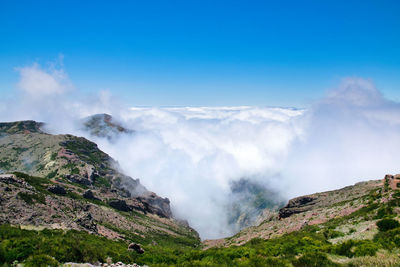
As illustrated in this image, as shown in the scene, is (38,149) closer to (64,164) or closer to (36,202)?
(64,164)

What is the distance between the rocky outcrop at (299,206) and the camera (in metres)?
73.5

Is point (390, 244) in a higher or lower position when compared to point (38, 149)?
lower

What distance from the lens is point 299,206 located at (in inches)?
3083

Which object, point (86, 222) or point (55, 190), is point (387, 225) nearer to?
point (86, 222)

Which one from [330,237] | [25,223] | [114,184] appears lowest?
[330,237]

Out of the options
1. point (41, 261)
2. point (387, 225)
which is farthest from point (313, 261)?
point (41, 261)

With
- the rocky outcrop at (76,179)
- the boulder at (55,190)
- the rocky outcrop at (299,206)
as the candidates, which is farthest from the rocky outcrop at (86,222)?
the rocky outcrop at (76,179)

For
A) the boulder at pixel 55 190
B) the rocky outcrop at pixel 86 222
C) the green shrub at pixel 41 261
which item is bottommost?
the green shrub at pixel 41 261

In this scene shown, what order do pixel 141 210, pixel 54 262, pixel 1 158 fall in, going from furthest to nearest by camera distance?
pixel 1 158 < pixel 141 210 < pixel 54 262

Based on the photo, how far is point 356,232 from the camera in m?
25.8

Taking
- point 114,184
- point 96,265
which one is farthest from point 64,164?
point 96,265

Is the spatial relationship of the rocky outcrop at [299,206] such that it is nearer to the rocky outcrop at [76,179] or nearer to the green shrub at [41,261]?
the green shrub at [41,261]

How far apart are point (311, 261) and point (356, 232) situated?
52.0ft

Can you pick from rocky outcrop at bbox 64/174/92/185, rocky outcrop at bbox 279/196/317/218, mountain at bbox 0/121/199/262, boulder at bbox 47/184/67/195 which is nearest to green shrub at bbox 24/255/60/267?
mountain at bbox 0/121/199/262
